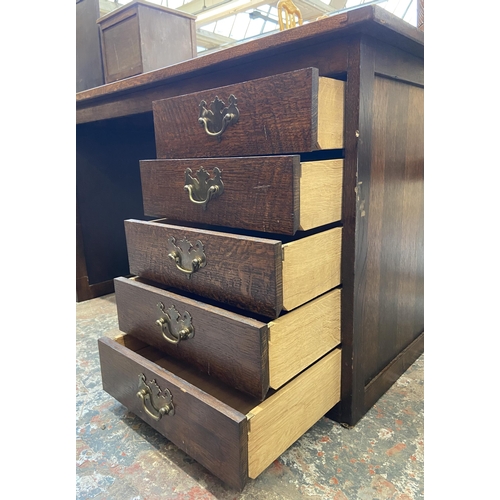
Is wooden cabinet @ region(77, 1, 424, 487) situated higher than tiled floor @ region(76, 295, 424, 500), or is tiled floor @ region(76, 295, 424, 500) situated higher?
wooden cabinet @ region(77, 1, 424, 487)

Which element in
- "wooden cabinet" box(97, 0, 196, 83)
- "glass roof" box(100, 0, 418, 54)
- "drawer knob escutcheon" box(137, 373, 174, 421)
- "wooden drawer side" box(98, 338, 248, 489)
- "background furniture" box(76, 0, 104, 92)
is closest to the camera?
"wooden drawer side" box(98, 338, 248, 489)

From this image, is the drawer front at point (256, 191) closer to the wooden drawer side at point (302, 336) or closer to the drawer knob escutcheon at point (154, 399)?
the wooden drawer side at point (302, 336)

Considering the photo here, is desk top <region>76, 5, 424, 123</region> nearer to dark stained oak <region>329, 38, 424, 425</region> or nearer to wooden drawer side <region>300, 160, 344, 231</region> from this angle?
dark stained oak <region>329, 38, 424, 425</region>

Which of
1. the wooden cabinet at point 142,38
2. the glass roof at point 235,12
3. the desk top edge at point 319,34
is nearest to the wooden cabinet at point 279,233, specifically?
the desk top edge at point 319,34

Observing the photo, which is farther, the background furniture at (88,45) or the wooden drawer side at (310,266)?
the background furniture at (88,45)

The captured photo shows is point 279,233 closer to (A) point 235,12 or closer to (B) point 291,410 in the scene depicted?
(B) point 291,410

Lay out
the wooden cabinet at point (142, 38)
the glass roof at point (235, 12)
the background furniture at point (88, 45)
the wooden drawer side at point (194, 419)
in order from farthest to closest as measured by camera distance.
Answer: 1. the glass roof at point (235, 12)
2. the background furniture at point (88, 45)
3. the wooden cabinet at point (142, 38)
4. the wooden drawer side at point (194, 419)

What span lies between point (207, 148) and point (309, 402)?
18.8 inches

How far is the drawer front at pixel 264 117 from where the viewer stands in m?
0.57

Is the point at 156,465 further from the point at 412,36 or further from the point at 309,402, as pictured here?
the point at 412,36

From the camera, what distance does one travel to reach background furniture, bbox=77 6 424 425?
2.02ft

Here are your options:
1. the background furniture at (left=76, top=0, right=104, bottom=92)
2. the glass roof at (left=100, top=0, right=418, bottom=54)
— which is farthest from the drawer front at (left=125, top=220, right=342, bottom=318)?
the glass roof at (left=100, top=0, right=418, bottom=54)

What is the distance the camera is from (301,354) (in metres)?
0.65

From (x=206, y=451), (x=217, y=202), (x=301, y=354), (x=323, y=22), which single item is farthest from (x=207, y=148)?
(x=206, y=451)
